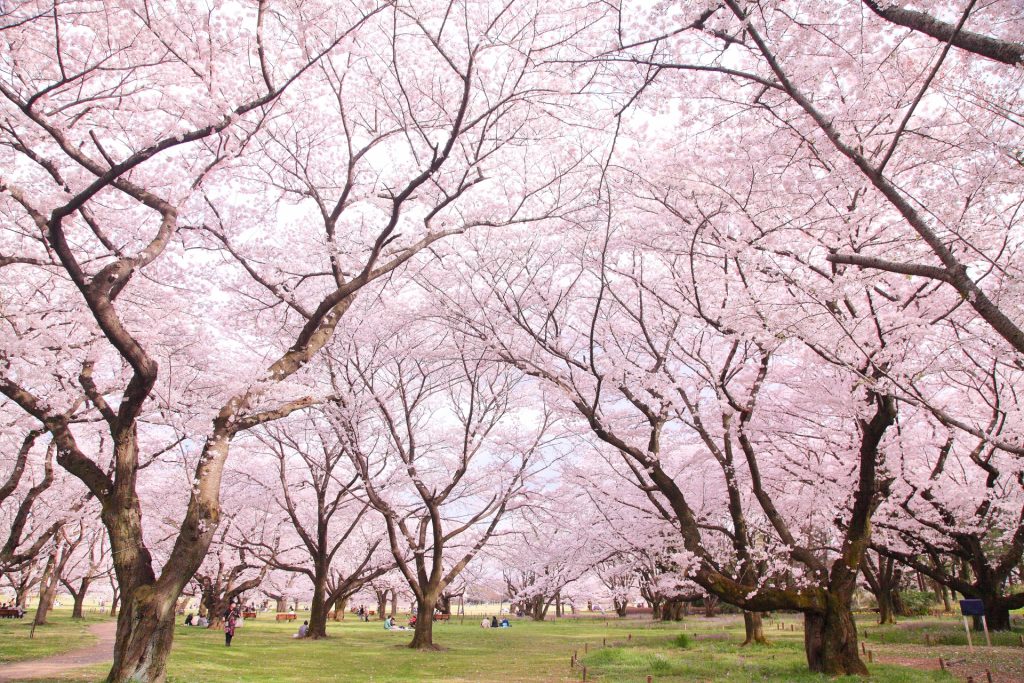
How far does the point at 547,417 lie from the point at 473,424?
8.05 feet

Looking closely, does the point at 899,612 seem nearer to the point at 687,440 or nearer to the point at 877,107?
the point at 687,440

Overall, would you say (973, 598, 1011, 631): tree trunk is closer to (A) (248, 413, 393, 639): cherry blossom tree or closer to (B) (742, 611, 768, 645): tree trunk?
(B) (742, 611, 768, 645): tree trunk

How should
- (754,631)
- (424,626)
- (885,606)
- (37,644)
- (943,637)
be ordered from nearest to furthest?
1. (943,637)
2. (37,644)
3. (754,631)
4. (424,626)
5. (885,606)

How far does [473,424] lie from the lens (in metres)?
19.2

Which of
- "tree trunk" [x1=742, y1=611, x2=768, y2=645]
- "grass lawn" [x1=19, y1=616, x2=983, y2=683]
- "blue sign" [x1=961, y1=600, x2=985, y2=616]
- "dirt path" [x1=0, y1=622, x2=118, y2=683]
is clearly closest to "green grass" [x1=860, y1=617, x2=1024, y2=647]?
"grass lawn" [x1=19, y1=616, x2=983, y2=683]

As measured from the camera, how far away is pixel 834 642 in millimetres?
9820

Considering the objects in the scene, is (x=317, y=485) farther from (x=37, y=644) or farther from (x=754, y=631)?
(x=754, y=631)

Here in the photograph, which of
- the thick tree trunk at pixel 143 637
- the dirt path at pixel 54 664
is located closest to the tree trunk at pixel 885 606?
the thick tree trunk at pixel 143 637

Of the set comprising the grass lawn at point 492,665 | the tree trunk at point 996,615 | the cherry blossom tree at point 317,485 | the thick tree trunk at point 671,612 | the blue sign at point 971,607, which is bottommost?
the thick tree trunk at point 671,612

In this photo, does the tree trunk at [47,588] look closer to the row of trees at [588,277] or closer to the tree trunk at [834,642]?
the row of trees at [588,277]

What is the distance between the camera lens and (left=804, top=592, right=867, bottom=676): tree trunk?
31.8ft

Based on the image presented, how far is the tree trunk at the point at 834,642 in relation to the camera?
9.70m

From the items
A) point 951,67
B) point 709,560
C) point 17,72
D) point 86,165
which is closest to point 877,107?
point 951,67

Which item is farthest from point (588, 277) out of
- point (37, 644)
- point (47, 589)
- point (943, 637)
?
point (47, 589)
